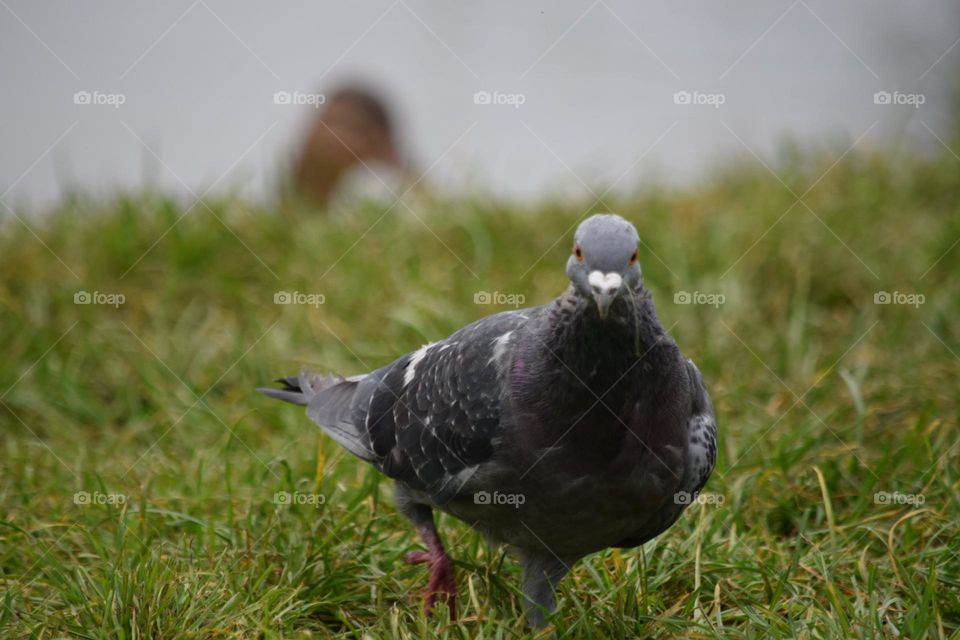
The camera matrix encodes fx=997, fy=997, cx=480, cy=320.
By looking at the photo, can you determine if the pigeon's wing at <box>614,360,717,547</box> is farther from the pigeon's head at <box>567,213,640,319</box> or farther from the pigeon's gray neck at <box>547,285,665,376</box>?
the pigeon's head at <box>567,213,640,319</box>

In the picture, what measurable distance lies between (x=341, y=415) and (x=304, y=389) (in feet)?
1.14

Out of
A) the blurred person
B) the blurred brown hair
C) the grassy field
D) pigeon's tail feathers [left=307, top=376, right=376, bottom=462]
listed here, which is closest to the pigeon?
pigeon's tail feathers [left=307, top=376, right=376, bottom=462]

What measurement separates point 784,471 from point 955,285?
88.4 inches

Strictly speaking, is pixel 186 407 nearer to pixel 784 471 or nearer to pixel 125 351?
pixel 125 351

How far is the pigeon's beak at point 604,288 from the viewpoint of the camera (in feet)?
9.44

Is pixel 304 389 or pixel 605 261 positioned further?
pixel 304 389

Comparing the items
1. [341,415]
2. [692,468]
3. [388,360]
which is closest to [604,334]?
[692,468]

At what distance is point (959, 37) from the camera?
8.24 meters

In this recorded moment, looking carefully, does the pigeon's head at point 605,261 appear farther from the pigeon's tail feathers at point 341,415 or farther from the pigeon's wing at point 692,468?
the pigeon's tail feathers at point 341,415

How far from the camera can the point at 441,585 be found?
3646 millimetres

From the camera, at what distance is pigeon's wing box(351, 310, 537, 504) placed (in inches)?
133

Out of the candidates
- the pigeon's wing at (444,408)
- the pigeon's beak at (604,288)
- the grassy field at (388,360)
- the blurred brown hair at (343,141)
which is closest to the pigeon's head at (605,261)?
the pigeon's beak at (604,288)

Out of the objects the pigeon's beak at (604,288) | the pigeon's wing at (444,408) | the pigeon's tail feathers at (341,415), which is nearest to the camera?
the pigeon's beak at (604,288)

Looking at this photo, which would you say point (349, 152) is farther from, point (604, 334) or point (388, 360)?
point (604, 334)
